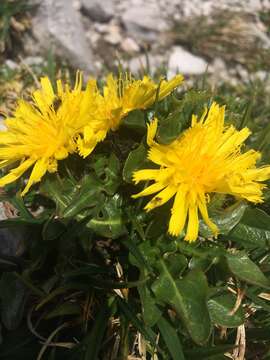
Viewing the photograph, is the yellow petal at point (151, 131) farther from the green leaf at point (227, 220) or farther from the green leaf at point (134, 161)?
the green leaf at point (227, 220)

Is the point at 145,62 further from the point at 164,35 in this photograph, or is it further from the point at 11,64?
the point at 11,64

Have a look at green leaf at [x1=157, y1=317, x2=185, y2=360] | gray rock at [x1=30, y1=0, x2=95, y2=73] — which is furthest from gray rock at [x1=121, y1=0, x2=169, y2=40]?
green leaf at [x1=157, y1=317, x2=185, y2=360]

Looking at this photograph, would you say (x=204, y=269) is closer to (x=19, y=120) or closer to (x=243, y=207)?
(x=243, y=207)

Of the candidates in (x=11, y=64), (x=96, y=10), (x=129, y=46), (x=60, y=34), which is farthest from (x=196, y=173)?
(x=96, y=10)

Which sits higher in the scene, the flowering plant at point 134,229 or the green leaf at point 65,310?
the flowering plant at point 134,229

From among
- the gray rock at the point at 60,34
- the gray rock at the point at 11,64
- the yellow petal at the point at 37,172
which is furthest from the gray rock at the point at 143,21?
the yellow petal at the point at 37,172

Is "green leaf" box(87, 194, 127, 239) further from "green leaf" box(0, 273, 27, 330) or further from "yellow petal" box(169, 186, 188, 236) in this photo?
"green leaf" box(0, 273, 27, 330)

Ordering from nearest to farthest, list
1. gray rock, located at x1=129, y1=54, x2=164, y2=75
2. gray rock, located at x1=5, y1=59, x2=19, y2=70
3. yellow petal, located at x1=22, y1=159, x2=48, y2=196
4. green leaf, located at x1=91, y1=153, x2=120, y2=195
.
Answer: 1. yellow petal, located at x1=22, y1=159, x2=48, y2=196
2. green leaf, located at x1=91, y1=153, x2=120, y2=195
3. gray rock, located at x1=5, y1=59, x2=19, y2=70
4. gray rock, located at x1=129, y1=54, x2=164, y2=75
